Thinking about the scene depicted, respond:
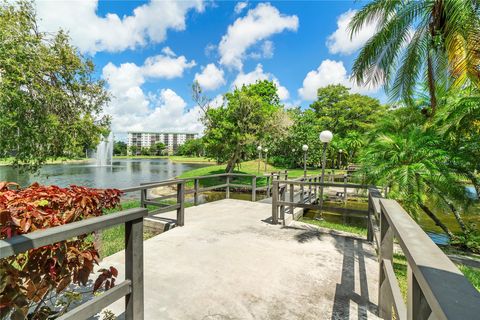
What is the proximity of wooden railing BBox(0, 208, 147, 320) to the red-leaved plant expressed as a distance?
8.2 inches

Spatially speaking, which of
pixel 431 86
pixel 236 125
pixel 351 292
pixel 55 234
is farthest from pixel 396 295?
pixel 236 125

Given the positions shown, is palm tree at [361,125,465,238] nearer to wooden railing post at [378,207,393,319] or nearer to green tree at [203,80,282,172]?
wooden railing post at [378,207,393,319]

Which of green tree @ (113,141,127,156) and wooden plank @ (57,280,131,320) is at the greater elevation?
green tree @ (113,141,127,156)

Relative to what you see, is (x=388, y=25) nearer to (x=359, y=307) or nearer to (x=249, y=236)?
(x=249, y=236)

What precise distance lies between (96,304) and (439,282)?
1526 mm

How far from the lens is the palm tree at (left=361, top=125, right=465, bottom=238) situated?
14.9 feet

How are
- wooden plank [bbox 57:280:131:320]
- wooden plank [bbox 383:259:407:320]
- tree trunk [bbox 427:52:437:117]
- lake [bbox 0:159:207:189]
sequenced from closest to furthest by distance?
wooden plank [bbox 57:280:131:320]
wooden plank [bbox 383:259:407:320]
tree trunk [bbox 427:52:437:117]
lake [bbox 0:159:207:189]

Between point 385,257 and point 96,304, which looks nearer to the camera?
point 96,304

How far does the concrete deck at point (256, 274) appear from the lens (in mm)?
2256

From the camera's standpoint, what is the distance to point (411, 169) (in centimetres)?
453

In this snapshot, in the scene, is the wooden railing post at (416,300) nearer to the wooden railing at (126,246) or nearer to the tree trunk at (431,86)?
the wooden railing at (126,246)

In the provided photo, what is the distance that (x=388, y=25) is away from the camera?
7.07 metres

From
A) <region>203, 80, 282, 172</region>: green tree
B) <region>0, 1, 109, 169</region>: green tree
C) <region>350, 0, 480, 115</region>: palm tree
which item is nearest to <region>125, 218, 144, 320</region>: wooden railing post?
Result: <region>350, 0, 480, 115</region>: palm tree

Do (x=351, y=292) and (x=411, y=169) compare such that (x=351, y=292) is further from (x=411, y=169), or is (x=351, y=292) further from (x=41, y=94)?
(x=41, y=94)
